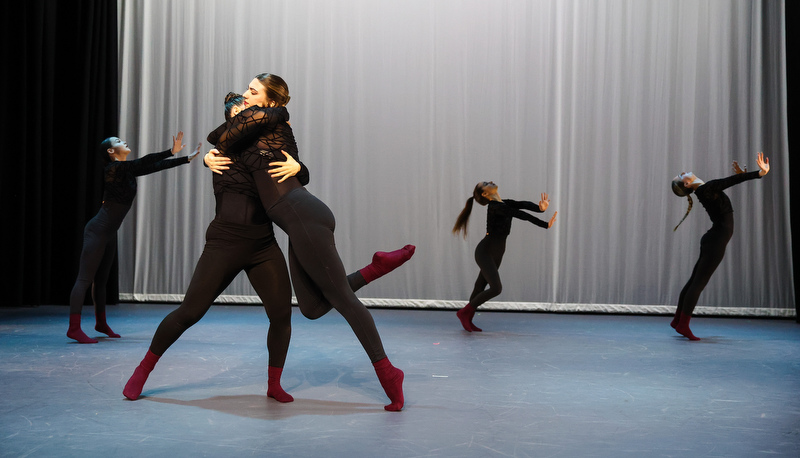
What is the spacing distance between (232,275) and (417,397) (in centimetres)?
90

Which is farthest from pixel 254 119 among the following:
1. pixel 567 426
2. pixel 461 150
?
pixel 461 150

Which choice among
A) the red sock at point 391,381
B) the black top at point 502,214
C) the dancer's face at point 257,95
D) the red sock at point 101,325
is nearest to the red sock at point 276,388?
the red sock at point 391,381

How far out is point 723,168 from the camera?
20.7ft

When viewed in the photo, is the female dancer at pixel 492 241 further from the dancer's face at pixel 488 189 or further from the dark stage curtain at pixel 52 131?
the dark stage curtain at pixel 52 131

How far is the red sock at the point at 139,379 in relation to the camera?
257 centimetres

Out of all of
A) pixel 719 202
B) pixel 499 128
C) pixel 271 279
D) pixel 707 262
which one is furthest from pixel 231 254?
pixel 499 128

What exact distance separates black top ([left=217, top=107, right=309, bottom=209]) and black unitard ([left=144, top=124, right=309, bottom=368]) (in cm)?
7

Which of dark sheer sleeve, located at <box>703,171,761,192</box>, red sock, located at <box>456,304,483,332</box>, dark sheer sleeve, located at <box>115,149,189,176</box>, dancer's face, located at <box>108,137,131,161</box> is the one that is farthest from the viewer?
red sock, located at <box>456,304,483,332</box>

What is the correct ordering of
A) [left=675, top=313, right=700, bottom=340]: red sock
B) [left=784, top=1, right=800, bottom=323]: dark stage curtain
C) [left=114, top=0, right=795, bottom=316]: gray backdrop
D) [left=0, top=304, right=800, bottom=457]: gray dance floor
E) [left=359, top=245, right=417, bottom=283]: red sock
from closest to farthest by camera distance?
1. [left=0, top=304, right=800, bottom=457]: gray dance floor
2. [left=359, top=245, right=417, bottom=283]: red sock
3. [left=675, top=313, right=700, bottom=340]: red sock
4. [left=784, top=1, right=800, bottom=323]: dark stage curtain
5. [left=114, top=0, right=795, bottom=316]: gray backdrop

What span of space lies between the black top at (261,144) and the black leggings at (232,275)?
188 millimetres

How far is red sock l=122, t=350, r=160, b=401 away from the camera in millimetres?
2566

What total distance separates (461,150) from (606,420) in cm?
457

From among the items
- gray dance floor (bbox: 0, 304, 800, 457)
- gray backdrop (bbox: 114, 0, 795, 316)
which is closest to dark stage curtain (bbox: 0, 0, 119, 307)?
gray backdrop (bbox: 114, 0, 795, 316)

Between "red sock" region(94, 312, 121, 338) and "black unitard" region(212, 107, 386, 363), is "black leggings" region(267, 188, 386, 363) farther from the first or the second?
"red sock" region(94, 312, 121, 338)
